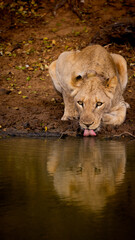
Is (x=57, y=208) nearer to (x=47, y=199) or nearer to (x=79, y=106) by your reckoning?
(x=47, y=199)

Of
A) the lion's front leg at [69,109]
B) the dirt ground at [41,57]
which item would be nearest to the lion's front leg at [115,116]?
the dirt ground at [41,57]

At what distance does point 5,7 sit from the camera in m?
17.8

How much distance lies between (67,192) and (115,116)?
4.72 meters

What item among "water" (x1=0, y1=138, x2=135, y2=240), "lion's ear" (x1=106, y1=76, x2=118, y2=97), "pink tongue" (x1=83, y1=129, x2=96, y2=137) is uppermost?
"lion's ear" (x1=106, y1=76, x2=118, y2=97)

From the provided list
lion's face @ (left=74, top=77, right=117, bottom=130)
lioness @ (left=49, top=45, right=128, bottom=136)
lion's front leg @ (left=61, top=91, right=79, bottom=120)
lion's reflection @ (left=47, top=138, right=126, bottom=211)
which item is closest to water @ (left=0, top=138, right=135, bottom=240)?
lion's reflection @ (left=47, top=138, right=126, bottom=211)

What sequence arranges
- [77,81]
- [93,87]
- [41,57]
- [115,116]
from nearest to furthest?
[93,87] < [77,81] < [115,116] < [41,57]

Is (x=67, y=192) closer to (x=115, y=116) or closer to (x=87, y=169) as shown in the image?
(x=87, y=169)

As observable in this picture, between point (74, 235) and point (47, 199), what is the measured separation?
37.4 inches

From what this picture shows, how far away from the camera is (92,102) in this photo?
8219mm

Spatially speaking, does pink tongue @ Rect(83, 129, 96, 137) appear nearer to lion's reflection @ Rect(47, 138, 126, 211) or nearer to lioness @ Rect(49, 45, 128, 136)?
lioness @ Rect(49, 45, 128, 136)

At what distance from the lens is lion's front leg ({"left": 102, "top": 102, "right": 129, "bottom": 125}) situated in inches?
350

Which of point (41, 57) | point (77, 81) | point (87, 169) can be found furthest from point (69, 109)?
point (41, 57)

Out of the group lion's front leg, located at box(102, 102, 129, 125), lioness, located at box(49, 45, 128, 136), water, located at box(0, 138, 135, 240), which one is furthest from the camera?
lion's front leg, located at box(102, 102, 129, 125)

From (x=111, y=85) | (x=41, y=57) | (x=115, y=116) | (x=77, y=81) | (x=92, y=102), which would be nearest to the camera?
(x=92, y=102)
